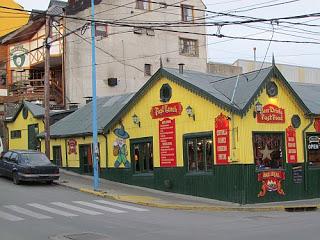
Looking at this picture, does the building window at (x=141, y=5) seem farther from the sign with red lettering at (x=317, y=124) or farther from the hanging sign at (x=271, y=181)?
the hanging sign at (x=271, y=181)

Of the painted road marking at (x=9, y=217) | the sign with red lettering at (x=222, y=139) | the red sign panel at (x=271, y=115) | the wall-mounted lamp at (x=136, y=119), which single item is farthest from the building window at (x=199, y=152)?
the painted road marking at (x=9, y=217)

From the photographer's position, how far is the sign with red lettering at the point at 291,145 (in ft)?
78.9

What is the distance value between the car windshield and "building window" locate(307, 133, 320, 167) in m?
12.5

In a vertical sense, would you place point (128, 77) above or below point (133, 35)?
below

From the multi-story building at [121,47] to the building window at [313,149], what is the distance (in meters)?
20.3

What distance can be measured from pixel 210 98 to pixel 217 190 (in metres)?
3.80

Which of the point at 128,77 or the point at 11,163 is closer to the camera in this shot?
the point at 11,163

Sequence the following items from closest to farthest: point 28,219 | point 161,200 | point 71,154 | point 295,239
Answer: point 295,239 < point 28,219 < point 161,200 < point 71,154

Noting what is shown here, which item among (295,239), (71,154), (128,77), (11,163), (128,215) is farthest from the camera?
(128,77)

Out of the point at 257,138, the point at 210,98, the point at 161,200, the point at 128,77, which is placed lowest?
the point at 161,200

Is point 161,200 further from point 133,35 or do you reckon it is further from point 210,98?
point 133,35

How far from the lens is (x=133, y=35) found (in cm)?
4847

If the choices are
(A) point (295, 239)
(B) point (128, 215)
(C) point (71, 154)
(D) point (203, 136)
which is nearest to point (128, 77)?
(C) point (71, 154)

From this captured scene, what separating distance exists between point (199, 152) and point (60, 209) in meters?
7.22
